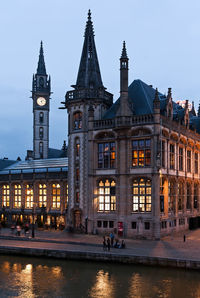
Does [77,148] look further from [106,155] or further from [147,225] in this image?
[147,225]

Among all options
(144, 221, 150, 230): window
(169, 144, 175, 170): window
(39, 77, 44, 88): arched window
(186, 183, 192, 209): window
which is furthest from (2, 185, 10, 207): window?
(39, 77, 44, 88): arched window

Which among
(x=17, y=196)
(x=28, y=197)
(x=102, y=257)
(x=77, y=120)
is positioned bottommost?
(x=102, y=257)

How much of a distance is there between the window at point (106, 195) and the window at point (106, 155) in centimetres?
229

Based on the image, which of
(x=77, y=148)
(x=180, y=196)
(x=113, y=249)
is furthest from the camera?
(x=180, y=196)

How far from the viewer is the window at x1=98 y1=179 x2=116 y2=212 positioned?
52.2m

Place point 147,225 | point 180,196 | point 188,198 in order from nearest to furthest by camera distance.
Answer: point 147,225 → point 180,196 → point 188,198

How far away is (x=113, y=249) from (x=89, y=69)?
3012 centimetres

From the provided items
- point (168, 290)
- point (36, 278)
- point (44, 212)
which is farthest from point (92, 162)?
point (168, 290)

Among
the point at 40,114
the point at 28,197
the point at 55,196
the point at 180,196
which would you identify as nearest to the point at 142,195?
the point at 180,196

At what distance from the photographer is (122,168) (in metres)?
51.1

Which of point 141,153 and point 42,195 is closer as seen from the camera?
point 141,153

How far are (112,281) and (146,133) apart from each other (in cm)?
2405

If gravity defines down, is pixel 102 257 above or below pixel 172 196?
below

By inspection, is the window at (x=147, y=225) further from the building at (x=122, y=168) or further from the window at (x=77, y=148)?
the window at (x=77, y=148)
